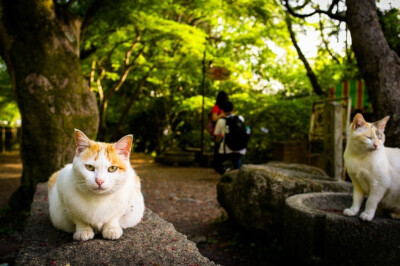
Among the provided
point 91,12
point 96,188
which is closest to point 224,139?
point 91,12

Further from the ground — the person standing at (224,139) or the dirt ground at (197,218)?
the person standing at (224,139)

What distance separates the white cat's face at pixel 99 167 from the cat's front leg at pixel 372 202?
5.57ft

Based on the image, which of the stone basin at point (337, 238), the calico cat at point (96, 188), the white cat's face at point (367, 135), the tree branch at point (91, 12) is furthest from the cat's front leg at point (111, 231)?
the tree branch at point (91, 12)

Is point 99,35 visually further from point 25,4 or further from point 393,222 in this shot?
point 393,222

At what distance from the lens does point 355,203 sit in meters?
2.57

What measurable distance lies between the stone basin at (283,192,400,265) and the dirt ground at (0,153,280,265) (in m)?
1.03

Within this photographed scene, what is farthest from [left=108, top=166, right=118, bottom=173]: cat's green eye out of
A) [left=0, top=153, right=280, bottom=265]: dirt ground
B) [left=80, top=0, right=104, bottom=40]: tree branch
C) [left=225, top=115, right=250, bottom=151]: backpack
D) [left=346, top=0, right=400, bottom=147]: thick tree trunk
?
[left=80, top=0, right=104, bottom=40]: tree branch

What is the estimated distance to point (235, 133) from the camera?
694 centimetres

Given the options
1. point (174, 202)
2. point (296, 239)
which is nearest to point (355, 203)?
point (296, 239)

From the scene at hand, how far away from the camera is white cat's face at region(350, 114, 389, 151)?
95.5 inches

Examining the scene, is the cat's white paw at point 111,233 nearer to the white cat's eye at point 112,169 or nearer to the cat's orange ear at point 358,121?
the white cat's eye at point 112,169

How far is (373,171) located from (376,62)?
153 cm

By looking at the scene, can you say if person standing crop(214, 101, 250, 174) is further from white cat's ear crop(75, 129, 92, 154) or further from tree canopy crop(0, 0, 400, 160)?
white cat's ear crop(75, 129, 92, 154)

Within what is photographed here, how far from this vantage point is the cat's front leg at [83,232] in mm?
1983
